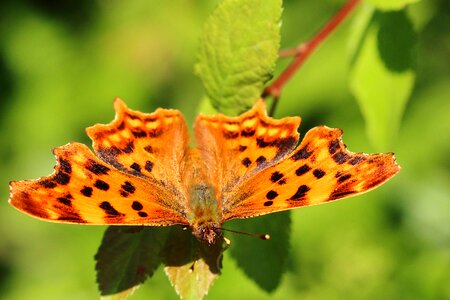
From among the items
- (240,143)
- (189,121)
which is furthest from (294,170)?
(189,121)

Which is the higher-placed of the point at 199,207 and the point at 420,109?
the point at 420,109

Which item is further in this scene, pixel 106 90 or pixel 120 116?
pixel 106 90

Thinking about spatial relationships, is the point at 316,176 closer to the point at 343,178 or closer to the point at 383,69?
the point at 343,178

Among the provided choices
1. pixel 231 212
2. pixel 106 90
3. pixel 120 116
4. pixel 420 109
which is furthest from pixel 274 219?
pixel 106 90

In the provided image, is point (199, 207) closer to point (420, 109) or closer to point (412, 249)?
point (412, 249)

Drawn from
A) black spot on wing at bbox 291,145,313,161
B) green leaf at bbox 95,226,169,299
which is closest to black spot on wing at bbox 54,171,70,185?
Result: green leaf at bbox 95,226,169,299

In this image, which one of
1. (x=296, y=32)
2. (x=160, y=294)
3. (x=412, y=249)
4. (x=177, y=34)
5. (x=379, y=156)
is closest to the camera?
(x=379, y=156)
